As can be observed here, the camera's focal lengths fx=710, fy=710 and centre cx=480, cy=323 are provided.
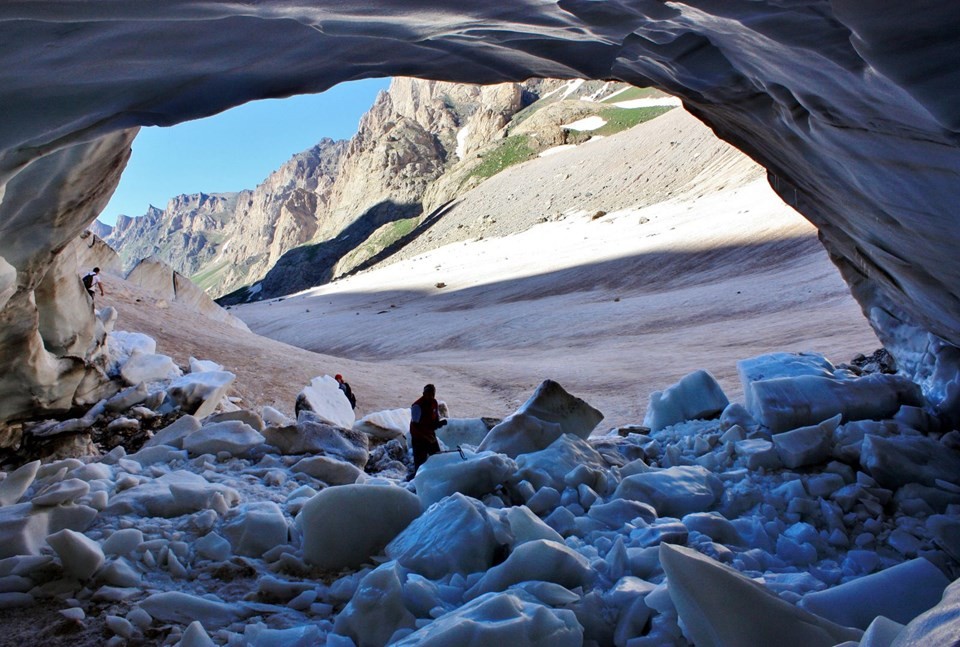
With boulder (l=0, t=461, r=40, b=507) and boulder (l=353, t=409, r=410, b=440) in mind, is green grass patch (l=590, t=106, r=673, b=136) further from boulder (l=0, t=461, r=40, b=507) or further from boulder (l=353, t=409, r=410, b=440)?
boulder (l=0, t=461, r=40, b=507)

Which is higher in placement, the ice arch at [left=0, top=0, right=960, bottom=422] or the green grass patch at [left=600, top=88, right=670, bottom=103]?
the green grass patch at [left=600, top=88, right=670, bottom=103]

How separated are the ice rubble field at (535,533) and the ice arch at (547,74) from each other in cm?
108

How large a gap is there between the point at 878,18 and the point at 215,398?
23.2ft

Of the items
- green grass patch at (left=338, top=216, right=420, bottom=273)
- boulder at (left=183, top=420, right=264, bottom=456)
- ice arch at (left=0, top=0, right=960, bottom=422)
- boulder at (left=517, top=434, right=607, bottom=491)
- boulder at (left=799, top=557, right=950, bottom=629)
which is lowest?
green grass patch at (left=338, top=216, right=420, bottom=273)

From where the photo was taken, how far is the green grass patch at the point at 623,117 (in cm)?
6069

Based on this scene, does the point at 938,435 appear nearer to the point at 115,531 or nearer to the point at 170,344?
the point at 115,531

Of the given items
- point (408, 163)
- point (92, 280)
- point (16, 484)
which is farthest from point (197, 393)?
point (408, 163)

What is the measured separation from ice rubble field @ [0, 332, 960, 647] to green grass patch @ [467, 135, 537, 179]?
56.6 metres

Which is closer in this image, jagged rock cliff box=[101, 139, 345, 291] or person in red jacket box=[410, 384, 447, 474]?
person in red jacket box=[410, 384, 447, 474]

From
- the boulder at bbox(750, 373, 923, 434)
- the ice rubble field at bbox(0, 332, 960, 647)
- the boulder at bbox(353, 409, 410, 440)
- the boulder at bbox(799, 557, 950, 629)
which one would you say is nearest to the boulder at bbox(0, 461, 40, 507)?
the ice rubble field at bbox(0, 332, 960, 647)

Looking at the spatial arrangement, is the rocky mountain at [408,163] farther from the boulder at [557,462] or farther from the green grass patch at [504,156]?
the boulder at [557,462]

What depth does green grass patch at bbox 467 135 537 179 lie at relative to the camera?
61.0m

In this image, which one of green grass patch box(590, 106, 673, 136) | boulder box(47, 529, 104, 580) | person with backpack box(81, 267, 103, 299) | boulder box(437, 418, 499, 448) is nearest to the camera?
boulder box(47, 529, 104, 580)

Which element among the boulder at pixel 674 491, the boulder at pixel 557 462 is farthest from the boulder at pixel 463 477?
the boulder at pixel 674 491
